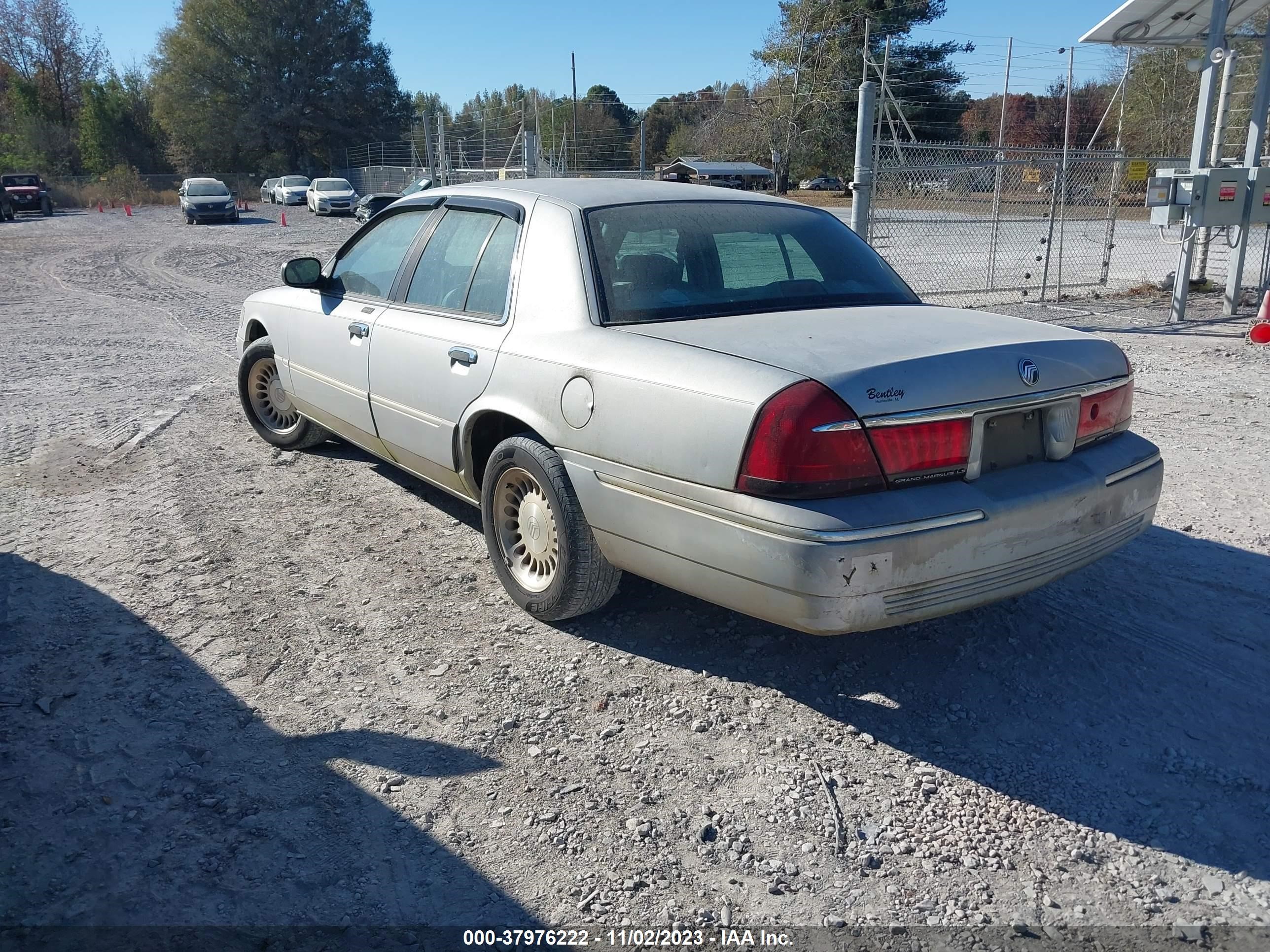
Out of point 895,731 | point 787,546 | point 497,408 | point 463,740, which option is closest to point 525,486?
point 497,408

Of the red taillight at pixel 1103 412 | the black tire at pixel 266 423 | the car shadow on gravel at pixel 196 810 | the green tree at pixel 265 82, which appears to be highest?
the green tree at pixel 265 82

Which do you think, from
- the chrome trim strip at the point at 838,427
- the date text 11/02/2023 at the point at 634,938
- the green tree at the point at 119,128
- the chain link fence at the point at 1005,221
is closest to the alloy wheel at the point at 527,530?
the chrome trim strip at the point at 838,427

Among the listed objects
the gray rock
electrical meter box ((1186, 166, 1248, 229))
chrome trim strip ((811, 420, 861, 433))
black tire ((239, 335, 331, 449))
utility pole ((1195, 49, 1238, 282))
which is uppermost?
utility pole ((1195, 49, 1238, 282))

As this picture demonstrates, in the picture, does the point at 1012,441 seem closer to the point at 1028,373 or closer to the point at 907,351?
the point at 1028,373

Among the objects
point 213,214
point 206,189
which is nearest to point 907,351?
point 213,214

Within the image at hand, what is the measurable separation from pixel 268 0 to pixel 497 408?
66.9 m

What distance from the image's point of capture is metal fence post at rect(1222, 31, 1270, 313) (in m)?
10.8

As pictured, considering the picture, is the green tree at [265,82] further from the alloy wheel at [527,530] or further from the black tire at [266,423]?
the alloy wheel at [527,530]

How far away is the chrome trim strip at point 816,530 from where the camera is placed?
9.36ft

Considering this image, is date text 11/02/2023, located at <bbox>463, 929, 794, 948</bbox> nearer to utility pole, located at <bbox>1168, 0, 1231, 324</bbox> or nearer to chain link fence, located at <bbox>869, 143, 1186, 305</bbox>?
chain link fence, located at <bbox>869, 143, 1186, 305</bbox>

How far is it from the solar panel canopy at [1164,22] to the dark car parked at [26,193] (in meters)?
41.0

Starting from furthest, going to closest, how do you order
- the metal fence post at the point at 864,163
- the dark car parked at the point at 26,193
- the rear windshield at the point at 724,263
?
the dark car parked at the point at 26,193 → the metal fence post at the point at 864,163 → the rear windshield at the point at 724,263

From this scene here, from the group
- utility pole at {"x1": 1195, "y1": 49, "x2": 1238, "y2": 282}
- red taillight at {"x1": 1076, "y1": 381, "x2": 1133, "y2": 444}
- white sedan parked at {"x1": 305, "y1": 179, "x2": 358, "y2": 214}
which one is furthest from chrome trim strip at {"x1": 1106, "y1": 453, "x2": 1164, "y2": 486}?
white sedan parked at {"x1": 305, "y1": 179, "x2": 358, "y2": 214}

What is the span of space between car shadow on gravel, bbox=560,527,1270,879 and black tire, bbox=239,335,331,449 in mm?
2837
